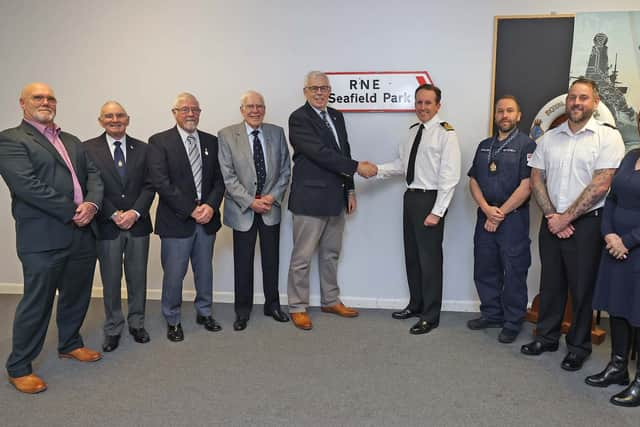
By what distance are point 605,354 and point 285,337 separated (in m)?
2.08

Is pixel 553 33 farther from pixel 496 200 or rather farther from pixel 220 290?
pixel 220 290

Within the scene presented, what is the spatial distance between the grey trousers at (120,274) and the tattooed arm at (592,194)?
2665mm

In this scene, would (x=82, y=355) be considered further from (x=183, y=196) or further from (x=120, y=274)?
(x=183, y=196)

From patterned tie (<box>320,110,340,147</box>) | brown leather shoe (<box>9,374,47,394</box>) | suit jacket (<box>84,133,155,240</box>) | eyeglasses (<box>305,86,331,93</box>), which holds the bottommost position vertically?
brown leather shoe (<box>9,374,47,394</box>)

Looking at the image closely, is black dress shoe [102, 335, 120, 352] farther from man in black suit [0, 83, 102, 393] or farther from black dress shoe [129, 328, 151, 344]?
man in black suit [0, 83, 102, 393]

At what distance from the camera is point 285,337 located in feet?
11.0

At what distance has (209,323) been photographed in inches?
138

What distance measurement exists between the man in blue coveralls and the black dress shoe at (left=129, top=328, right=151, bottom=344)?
2391mm

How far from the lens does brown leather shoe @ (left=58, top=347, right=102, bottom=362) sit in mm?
2975

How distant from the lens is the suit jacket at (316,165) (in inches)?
136

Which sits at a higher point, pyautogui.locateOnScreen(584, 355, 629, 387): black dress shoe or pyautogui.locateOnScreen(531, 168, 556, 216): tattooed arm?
pyautogui.locateOnScreen(531, 168, 556, 216): tattooed arm

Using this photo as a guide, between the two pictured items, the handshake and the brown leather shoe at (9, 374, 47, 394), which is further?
the handshake

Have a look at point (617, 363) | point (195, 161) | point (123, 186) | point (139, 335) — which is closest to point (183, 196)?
point (195, 161)

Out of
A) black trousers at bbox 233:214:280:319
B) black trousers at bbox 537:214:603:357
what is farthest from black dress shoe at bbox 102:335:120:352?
black trousers at bbox 537:214:603:357
